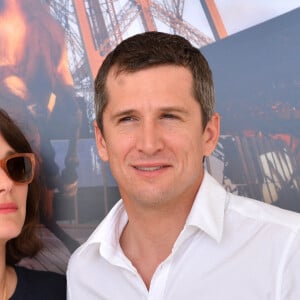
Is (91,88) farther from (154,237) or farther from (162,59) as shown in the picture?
(154,237)

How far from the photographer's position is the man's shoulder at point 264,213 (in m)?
1.37

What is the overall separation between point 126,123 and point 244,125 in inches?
21.1

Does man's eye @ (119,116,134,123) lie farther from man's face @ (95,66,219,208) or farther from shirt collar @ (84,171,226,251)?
shirt collar @ (84,171,226,251)

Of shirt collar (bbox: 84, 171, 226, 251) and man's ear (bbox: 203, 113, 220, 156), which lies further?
man's ear (bbox: 203, 113, 220, 156)

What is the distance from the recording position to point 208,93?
151cm

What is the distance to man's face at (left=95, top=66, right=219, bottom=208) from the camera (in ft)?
4.65

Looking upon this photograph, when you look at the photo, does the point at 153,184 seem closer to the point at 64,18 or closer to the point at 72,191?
the point at 72,191

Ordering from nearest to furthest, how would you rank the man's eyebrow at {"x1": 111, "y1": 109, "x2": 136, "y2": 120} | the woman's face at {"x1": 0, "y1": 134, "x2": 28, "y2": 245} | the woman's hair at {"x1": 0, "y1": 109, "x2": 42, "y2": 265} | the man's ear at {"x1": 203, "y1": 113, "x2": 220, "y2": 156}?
the man's eyebrow at {"x1": 111, "y1": 109, "x2": 136, "y2": 120}, the man's ear at {"x1": 203, "y1": 113, "x2": 220, "y2": 156}, the woman's face at {"x1": 0, "y1": 134, "x2": 28, "y2": 245}, the woman's hair at {"x1": 0, "y1": 109, "x2": 42, "y2": 265}

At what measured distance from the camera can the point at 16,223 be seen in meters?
1.67

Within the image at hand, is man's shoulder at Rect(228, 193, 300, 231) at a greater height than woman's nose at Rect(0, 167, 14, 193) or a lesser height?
lesser

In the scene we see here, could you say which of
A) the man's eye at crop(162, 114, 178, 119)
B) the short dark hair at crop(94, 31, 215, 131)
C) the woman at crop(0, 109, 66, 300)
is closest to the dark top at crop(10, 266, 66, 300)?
the woman at crop(0, 109, 66, 300)

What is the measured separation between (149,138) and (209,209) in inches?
11.1

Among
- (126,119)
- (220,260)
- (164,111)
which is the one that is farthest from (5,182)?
(220,260)

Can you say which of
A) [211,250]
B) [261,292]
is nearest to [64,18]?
→ [211,250]
